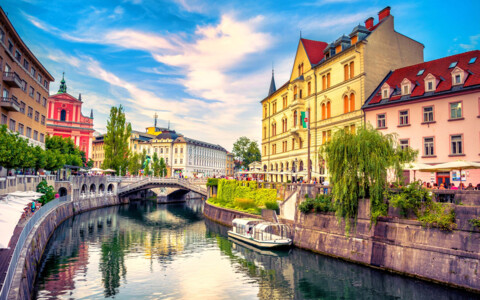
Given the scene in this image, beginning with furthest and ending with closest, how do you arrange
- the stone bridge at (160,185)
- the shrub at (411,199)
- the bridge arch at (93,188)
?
the stone bridge at (160,185) → the bridge arch at (93,188) → the shrub at (411,199)

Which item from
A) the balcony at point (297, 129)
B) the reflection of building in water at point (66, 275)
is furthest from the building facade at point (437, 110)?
the reflection of building in water at point (66, 275)

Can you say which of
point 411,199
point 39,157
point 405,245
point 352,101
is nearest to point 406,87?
point 352,101

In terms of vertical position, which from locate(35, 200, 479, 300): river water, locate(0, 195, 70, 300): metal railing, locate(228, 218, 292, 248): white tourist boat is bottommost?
locate(35, 200, 479, 300): river water

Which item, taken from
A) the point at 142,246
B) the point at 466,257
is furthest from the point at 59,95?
the point at 466,257

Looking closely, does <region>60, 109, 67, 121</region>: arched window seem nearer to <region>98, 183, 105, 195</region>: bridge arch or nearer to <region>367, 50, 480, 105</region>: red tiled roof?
<region>98, 183, 105, 195</region>: bridge arch

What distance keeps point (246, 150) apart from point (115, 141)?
3500 centimetres

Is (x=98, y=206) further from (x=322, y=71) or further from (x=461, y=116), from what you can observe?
(x=461, y=116)

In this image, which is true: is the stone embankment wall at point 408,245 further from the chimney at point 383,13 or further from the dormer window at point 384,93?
the chimney at point 383,13

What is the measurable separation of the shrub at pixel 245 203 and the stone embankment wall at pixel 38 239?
75.2 ft

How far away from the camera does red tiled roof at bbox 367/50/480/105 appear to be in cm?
3358

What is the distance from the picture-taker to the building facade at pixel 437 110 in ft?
107

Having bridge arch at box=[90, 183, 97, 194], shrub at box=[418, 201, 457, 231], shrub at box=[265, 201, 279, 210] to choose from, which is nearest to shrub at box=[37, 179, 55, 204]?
bridge arch at box=[90, 183, 97, 194]

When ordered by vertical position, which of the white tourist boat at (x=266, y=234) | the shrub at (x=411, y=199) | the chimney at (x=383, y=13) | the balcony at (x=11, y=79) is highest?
the chimney at (x=383, y=13)

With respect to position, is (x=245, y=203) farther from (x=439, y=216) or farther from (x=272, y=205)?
(x=439, y=216)
